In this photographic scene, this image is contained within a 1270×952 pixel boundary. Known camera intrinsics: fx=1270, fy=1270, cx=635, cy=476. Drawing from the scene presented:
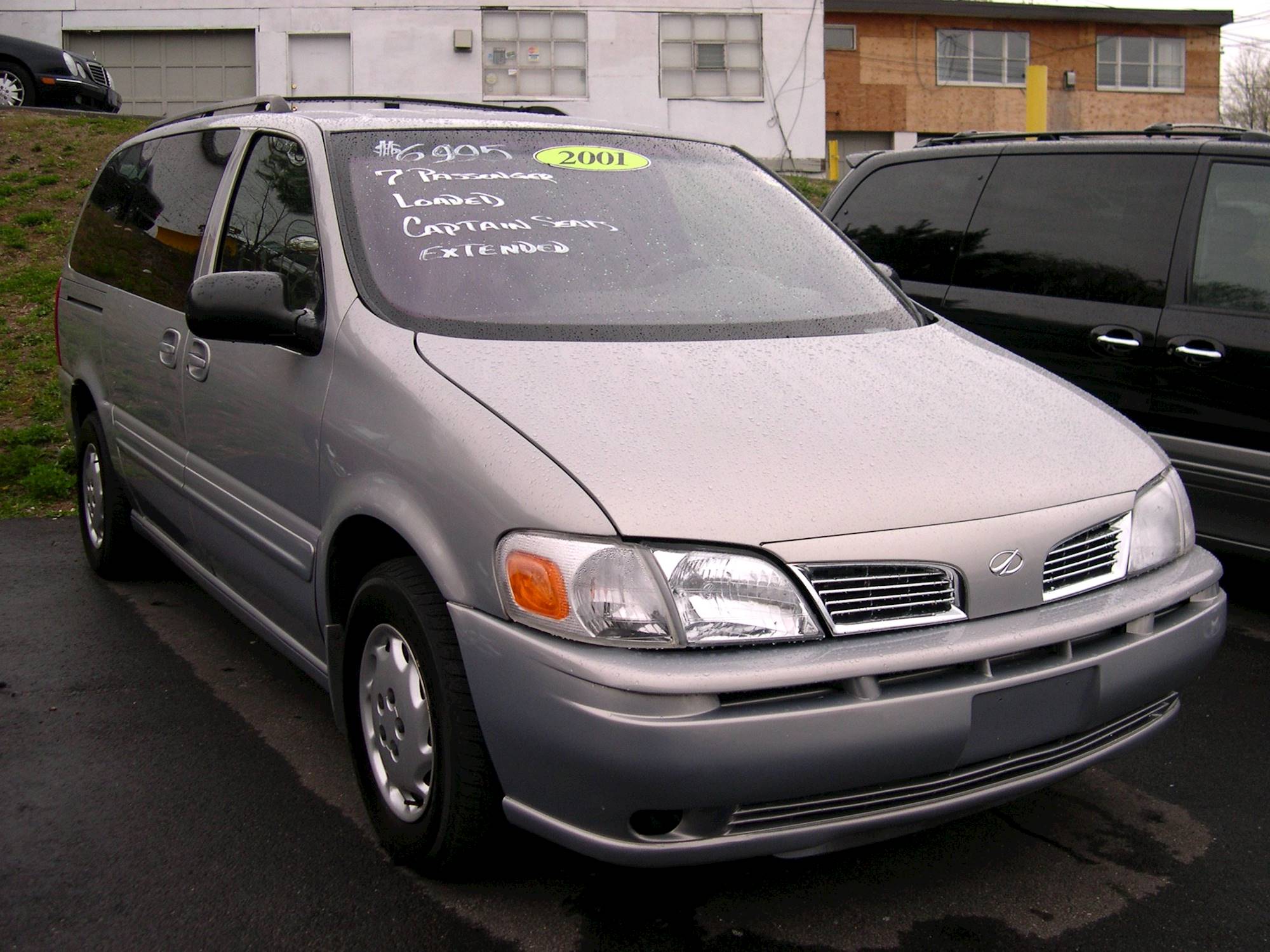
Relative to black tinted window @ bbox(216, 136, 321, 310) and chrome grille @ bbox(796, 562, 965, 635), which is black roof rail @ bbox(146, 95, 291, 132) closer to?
black tinted window @ bbox(216, 136, 321, 310)

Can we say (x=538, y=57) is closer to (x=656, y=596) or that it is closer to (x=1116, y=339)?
(x=1116, y=339)

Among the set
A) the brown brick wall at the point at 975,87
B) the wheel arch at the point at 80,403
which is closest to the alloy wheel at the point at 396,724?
the wheel arch at the point at 80,403

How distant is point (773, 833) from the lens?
2.37 meters

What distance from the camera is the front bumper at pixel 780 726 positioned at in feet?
7.38

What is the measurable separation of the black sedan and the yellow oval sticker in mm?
15159

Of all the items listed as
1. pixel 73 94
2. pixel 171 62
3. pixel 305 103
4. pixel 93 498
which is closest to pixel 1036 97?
pixel 73 94

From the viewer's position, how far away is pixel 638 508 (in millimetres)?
2352

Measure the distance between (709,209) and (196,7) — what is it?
25042 millimetres

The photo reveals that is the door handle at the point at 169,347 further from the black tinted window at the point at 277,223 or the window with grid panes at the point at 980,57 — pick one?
the window with grid panes at the point at 980,57

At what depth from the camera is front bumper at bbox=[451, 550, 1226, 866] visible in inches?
88.5

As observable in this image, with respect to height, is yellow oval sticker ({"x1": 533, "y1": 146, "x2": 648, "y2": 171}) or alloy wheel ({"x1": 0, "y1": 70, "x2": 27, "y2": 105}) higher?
alloy wheel ({"x1": 0, "y1": 70, "x2": 27, "y2": 105})

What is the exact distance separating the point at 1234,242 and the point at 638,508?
10.5ft

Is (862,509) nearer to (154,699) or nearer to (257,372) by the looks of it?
(257,372)

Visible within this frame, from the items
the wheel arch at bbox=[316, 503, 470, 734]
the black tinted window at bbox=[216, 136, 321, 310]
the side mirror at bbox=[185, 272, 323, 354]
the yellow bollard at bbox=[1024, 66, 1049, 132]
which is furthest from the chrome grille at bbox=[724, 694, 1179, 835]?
the yellow bollard at bbox=[1024, 66, 1049, 132]
